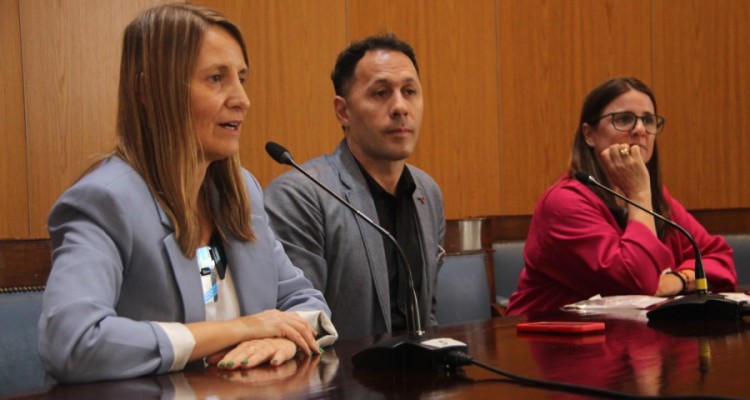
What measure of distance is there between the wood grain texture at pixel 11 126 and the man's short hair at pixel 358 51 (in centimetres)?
162

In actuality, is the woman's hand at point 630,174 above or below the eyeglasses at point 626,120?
below

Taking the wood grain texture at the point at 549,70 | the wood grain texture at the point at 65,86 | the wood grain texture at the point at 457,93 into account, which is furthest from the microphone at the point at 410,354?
the wood grain texture at the point at 549,70

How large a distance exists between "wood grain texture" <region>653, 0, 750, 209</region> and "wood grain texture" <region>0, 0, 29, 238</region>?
11.4 ft

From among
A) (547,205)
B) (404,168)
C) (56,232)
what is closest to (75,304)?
(56,232)

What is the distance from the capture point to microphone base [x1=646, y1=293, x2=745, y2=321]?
6.57 ft

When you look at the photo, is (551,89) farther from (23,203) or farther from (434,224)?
(23,203)

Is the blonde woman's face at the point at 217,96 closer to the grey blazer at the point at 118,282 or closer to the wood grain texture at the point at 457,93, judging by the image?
the grey blazer at the point at 118,282

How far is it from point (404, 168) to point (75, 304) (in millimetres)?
1561

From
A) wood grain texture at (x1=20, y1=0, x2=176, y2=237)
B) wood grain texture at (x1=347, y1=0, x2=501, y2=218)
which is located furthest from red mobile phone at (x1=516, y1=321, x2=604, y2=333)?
wood grain texture at (x1=347, y1=0, x2=501, y2=218)

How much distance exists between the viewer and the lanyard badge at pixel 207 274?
180 centimetres

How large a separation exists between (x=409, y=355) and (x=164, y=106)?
75cm

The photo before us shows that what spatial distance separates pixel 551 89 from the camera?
16.8ft

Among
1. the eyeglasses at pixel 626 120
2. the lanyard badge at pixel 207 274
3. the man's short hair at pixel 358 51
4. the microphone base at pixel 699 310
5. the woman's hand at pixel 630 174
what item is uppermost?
the man's short hair at pixel 358 51

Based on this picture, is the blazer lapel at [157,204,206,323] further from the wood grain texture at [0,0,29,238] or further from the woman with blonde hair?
the wood grain texture at [0,0,29,238]
